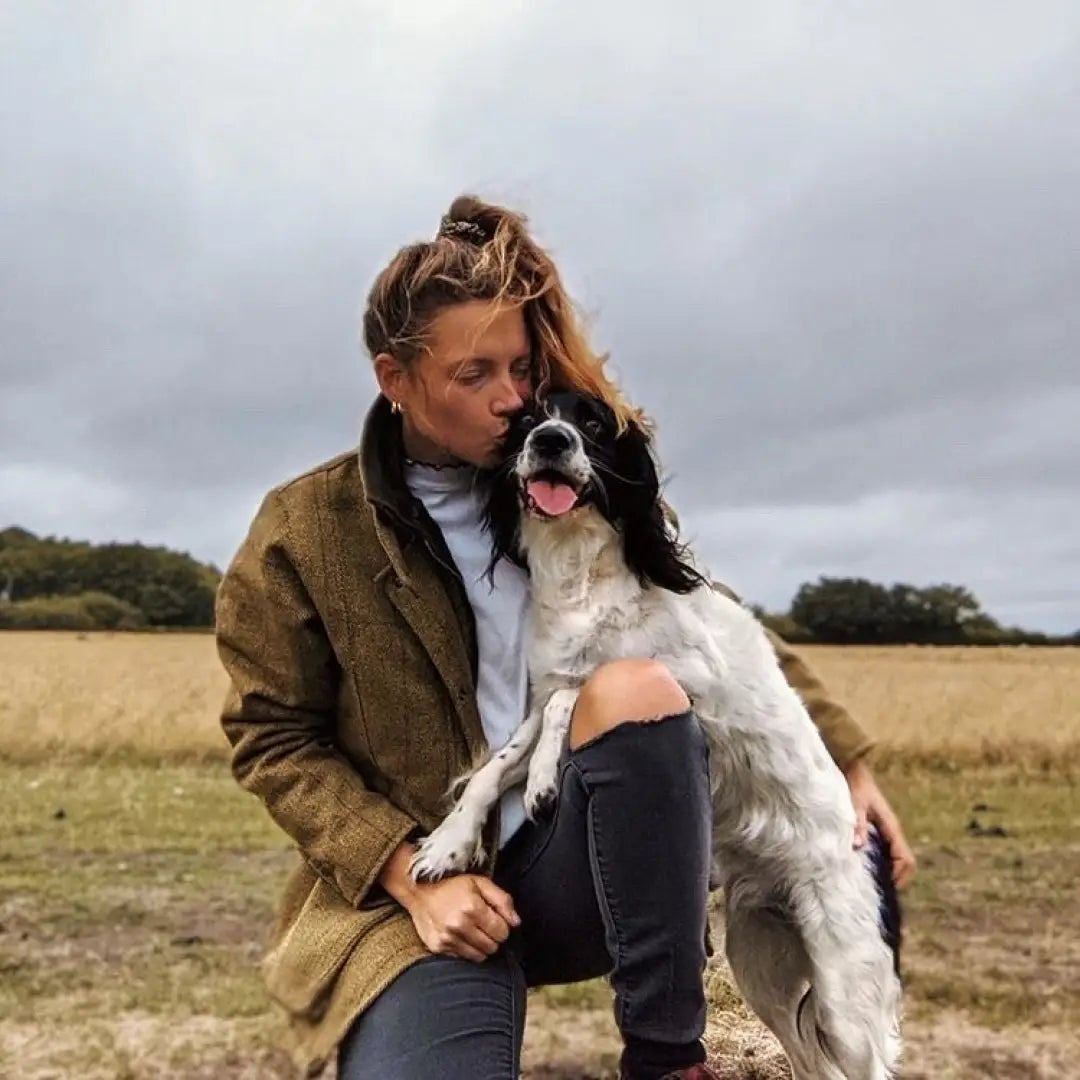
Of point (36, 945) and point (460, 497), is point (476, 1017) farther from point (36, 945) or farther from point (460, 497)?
point (36, 945)

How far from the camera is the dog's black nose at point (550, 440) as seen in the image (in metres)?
3.16

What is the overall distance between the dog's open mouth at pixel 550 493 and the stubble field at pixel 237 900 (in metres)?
1.85

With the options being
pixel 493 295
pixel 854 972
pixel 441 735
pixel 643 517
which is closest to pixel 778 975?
pixel 854 972

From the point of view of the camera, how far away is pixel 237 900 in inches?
342

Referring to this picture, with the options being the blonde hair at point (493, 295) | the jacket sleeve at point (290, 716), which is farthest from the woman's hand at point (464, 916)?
the blonde hair at point (493, 295)

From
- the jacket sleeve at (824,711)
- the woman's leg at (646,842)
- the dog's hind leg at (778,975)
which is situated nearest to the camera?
the woman's leg at (646,842)

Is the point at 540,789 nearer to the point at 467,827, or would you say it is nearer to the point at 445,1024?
the point at 467,827

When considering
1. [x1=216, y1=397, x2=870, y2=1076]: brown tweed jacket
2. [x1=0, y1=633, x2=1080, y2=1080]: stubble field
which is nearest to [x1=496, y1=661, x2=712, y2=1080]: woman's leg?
[x1=216, y1=397, x2=870, y2=1076]: brown tweed jacket

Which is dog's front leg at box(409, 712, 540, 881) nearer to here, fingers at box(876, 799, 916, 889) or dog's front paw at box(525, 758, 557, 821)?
dog's front paw at box(525, 758, 557, 821)

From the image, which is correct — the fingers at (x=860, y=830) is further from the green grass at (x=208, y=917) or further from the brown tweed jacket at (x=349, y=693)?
the green grass at (x=208, y=917)

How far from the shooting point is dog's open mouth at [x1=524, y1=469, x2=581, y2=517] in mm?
3236

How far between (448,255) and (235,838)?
7.98 meters

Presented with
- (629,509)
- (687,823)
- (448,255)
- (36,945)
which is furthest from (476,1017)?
(36,945)

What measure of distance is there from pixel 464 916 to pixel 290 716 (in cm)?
59
